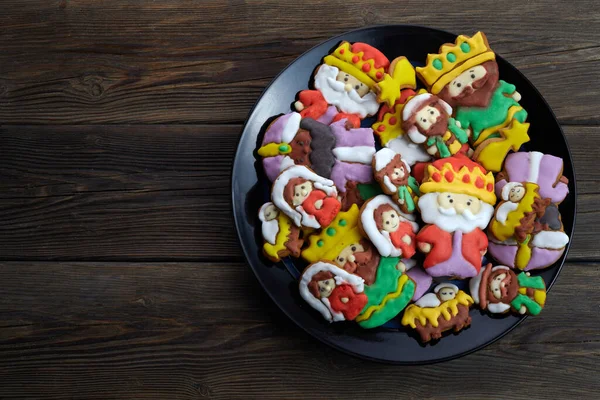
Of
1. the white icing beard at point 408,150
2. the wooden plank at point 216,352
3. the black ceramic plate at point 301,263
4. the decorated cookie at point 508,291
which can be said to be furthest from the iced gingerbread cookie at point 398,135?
the wooden plank at point 216,352

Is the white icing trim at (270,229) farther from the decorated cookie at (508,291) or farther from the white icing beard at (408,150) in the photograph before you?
the decorated cookie at (508,291)

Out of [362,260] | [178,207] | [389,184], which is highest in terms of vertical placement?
[389,184]

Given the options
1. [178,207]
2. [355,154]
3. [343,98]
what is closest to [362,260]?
[355,154]

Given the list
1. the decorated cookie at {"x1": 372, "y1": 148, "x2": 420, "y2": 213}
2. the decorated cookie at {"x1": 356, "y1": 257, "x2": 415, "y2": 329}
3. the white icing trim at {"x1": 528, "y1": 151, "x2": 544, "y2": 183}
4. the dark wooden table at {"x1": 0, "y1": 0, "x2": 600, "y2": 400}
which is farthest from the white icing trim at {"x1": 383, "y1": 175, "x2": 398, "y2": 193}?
the dark wooden table at {"x1": 0, "y1": 0, "x2": 600, "y2": 400}

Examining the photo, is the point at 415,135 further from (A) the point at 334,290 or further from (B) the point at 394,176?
(A) the point at 334,290

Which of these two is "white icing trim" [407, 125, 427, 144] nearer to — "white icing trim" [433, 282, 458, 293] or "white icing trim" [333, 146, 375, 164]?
"white icing trim" [333, 146, 375, 164]

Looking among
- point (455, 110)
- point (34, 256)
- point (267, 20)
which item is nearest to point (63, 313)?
point (34, 256)
